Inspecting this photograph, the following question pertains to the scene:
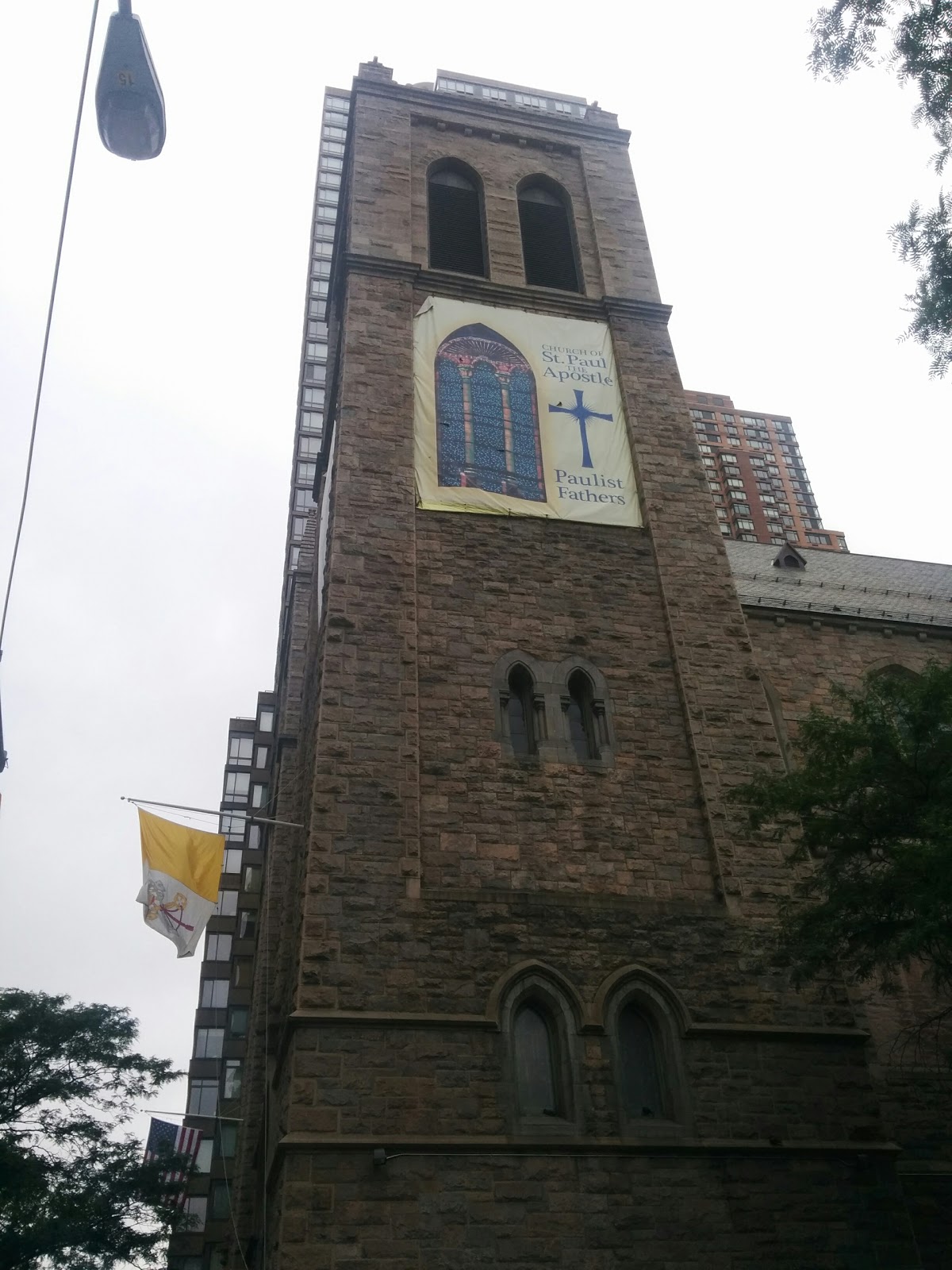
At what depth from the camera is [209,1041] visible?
59.8 meters

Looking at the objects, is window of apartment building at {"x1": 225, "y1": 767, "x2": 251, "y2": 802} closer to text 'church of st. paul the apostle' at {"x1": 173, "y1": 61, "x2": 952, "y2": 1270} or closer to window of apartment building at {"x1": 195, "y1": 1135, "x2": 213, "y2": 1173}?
window of apartment building at {"x1": 195, "y1": 1135, "x2": 213, "y2": 1173}

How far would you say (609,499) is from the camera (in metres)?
19.7

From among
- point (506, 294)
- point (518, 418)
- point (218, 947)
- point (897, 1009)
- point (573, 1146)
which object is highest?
point (218, 947)

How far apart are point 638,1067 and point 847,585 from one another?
14.9 m

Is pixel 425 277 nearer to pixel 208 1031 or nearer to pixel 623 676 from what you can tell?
pixel 623 676

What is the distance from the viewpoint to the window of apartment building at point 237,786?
72000mm

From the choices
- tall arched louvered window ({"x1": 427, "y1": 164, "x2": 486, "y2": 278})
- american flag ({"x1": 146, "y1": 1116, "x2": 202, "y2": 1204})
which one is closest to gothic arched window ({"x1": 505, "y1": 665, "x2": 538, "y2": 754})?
tall arched louvered window ({"x1": 427, "y1": 164, "x2": 486, "y2": 278})

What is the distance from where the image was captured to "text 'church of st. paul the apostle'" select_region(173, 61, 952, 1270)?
486 inches

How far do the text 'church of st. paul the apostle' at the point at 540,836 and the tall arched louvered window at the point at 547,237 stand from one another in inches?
4.4

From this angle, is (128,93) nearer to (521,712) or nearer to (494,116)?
(521,712)

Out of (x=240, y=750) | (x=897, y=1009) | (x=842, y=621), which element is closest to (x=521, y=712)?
(x=897, y=1009)

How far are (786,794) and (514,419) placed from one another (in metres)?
9.53

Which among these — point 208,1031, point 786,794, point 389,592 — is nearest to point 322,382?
point 208,1031

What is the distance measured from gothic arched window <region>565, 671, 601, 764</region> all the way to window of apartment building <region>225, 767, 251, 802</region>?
190 ft
